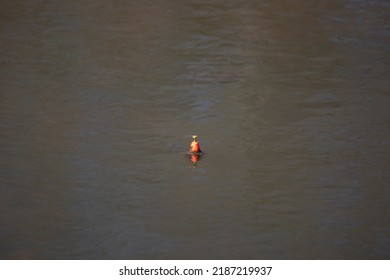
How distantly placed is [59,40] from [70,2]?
2.45ft

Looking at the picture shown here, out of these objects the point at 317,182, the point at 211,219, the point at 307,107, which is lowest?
the point at 211,219

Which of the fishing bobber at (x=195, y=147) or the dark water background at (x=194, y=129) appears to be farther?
the fishing bobber at (x=195, y=147)

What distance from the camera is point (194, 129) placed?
4145 millimetres

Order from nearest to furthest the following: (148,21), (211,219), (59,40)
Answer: (211,219) < (59,40) < (148,21)

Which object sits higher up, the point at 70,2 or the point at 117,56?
the point at 70,2

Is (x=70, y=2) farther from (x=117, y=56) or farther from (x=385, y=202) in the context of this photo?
(x=385, y=202)

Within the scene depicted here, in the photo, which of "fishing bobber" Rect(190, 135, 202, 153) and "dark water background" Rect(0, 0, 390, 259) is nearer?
"dark water background" Rect(0, 0, 390, 259)

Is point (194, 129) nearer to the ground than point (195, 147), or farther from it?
farther from it

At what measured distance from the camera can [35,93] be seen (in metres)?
4.62

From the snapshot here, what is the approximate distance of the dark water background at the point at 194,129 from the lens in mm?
3230

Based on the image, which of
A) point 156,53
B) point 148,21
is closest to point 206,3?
point 148,21

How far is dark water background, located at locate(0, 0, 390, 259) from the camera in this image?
10.6ft

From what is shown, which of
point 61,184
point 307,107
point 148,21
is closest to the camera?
point 61,184

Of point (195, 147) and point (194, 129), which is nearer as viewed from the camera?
point (195, 147)
